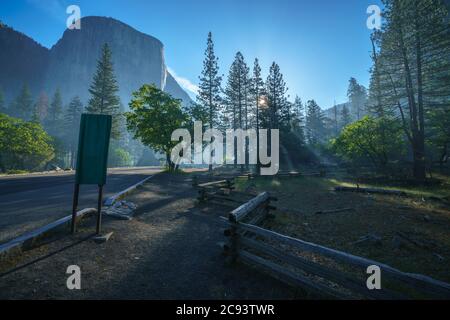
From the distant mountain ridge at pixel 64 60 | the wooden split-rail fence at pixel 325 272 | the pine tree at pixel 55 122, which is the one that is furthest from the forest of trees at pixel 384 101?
the distant mountain ridge at pixel 64 60

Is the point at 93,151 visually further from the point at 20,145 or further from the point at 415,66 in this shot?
the point at 20,145

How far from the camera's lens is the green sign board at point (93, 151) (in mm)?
6156

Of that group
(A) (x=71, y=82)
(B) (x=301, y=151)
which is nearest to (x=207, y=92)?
(B) (x=301, y=151)

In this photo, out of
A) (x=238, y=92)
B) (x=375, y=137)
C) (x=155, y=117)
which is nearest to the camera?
(x=375, y=137)

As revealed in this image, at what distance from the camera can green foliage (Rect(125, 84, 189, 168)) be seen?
2736 cm

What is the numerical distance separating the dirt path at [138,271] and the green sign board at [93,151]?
1663 millimetres

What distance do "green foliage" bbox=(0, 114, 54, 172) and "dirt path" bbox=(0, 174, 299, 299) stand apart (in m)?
36.1

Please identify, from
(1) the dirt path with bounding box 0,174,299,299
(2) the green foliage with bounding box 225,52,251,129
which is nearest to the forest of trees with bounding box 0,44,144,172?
(2) the green foliage with bounding box 225,52,251,129

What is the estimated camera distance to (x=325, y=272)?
3.48m

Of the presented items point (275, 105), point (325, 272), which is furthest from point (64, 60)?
point (325, 272)

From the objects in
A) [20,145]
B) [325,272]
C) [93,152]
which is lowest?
[325,272]

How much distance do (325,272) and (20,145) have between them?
142ft

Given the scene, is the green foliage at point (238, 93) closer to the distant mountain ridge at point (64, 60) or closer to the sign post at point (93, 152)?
the sign post at point (93, 152)

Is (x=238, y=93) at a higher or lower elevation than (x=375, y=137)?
higher
